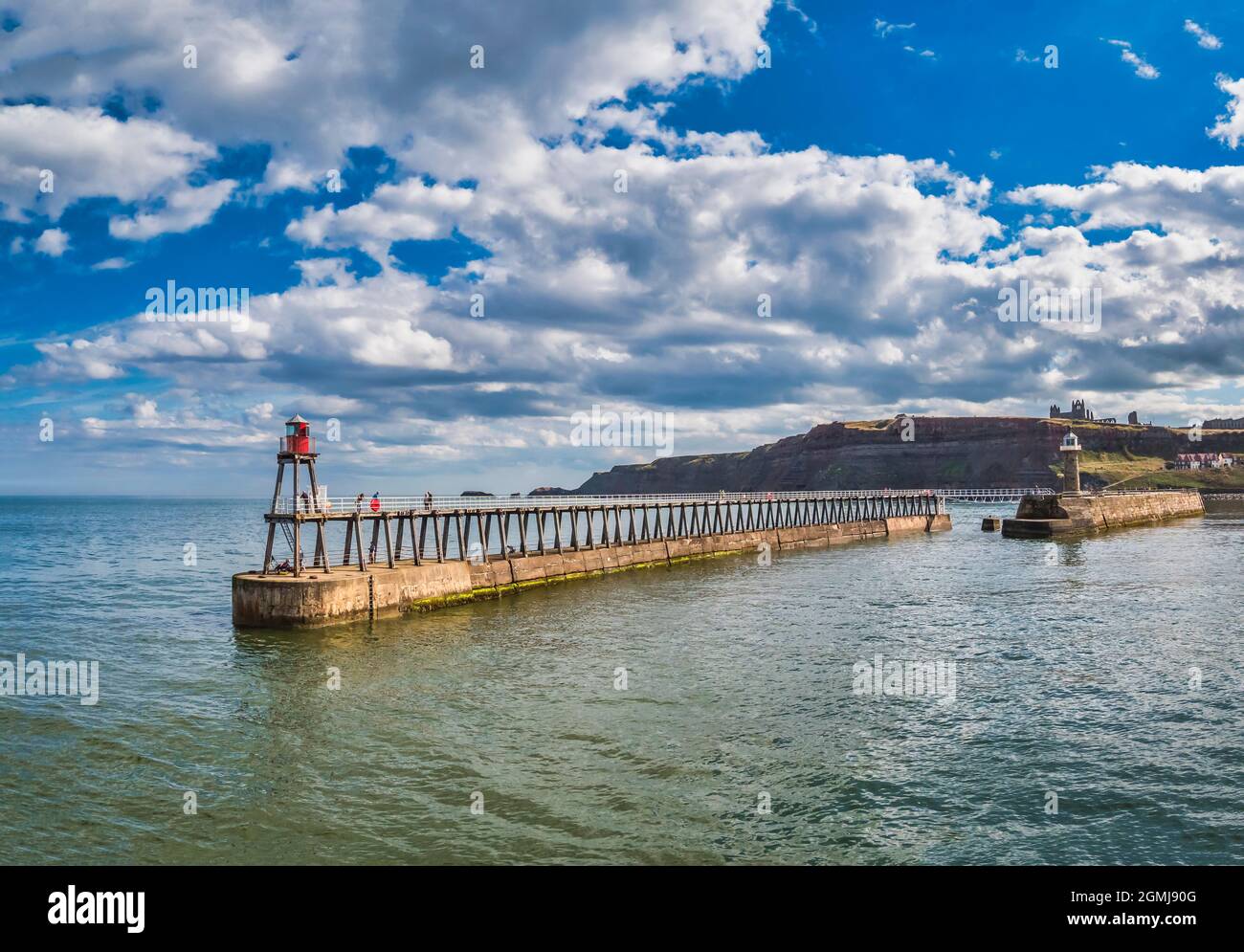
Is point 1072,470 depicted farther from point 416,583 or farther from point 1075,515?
point 416,583

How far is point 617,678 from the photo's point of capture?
924 inches

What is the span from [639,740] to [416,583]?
2032 cm

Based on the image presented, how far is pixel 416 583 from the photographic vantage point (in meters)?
35.8

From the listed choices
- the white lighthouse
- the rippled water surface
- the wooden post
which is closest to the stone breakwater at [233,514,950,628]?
the wooden post

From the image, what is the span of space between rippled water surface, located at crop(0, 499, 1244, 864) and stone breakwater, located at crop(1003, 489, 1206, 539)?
153 feet

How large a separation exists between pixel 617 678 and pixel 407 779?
8.89 meters

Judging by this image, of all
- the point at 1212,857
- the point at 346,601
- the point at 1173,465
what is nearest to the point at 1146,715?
the point at 1212,857

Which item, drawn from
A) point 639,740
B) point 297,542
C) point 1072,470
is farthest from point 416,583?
point 1072,470

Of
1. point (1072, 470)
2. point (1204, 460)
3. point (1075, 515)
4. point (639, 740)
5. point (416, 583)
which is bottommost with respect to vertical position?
point (639, 740)

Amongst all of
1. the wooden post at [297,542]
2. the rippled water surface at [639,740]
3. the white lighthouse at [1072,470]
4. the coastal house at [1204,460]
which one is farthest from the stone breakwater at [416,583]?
the coastal house at [1204,460]
